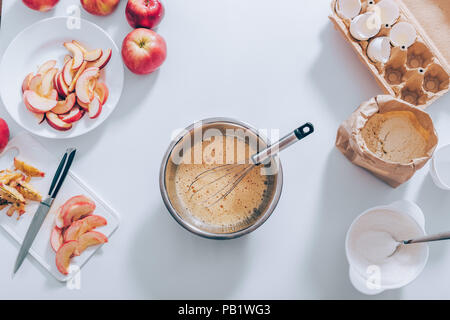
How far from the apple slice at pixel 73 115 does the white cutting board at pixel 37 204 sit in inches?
3.3

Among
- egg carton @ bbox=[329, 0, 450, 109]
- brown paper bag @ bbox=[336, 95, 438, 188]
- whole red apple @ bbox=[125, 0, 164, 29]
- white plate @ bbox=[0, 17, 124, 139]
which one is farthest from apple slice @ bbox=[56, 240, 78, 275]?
egg carton @ bbox=[329, 0, 450, 109]

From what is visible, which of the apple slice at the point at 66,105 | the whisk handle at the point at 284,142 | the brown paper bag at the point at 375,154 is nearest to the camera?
the whisk handle at the point at 284,142

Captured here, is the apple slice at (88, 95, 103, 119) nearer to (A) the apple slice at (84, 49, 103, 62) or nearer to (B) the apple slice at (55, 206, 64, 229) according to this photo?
(A) the apple slice at (84, 49, 103, 62)

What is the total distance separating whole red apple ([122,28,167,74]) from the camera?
0.85 metres

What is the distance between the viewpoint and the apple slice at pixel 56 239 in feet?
2.78

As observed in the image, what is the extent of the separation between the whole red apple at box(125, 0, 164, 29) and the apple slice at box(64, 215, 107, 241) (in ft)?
1.37

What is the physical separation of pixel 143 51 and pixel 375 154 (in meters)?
0.50

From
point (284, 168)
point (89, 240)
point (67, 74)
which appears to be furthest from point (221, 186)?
point (67, 74)

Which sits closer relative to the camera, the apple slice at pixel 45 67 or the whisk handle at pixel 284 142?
the whisk handle at pixel 284 142

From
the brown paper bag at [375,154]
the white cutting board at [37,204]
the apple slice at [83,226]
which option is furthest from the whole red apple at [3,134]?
the brown paper bag at [375,154]

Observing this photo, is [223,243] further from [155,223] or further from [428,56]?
[428,56]

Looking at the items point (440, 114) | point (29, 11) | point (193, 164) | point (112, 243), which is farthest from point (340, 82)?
point (29, 11)

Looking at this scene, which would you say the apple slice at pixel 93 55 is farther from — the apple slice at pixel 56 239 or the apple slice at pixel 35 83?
the apple slice at pixel 56 239

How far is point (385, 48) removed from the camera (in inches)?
33.2
